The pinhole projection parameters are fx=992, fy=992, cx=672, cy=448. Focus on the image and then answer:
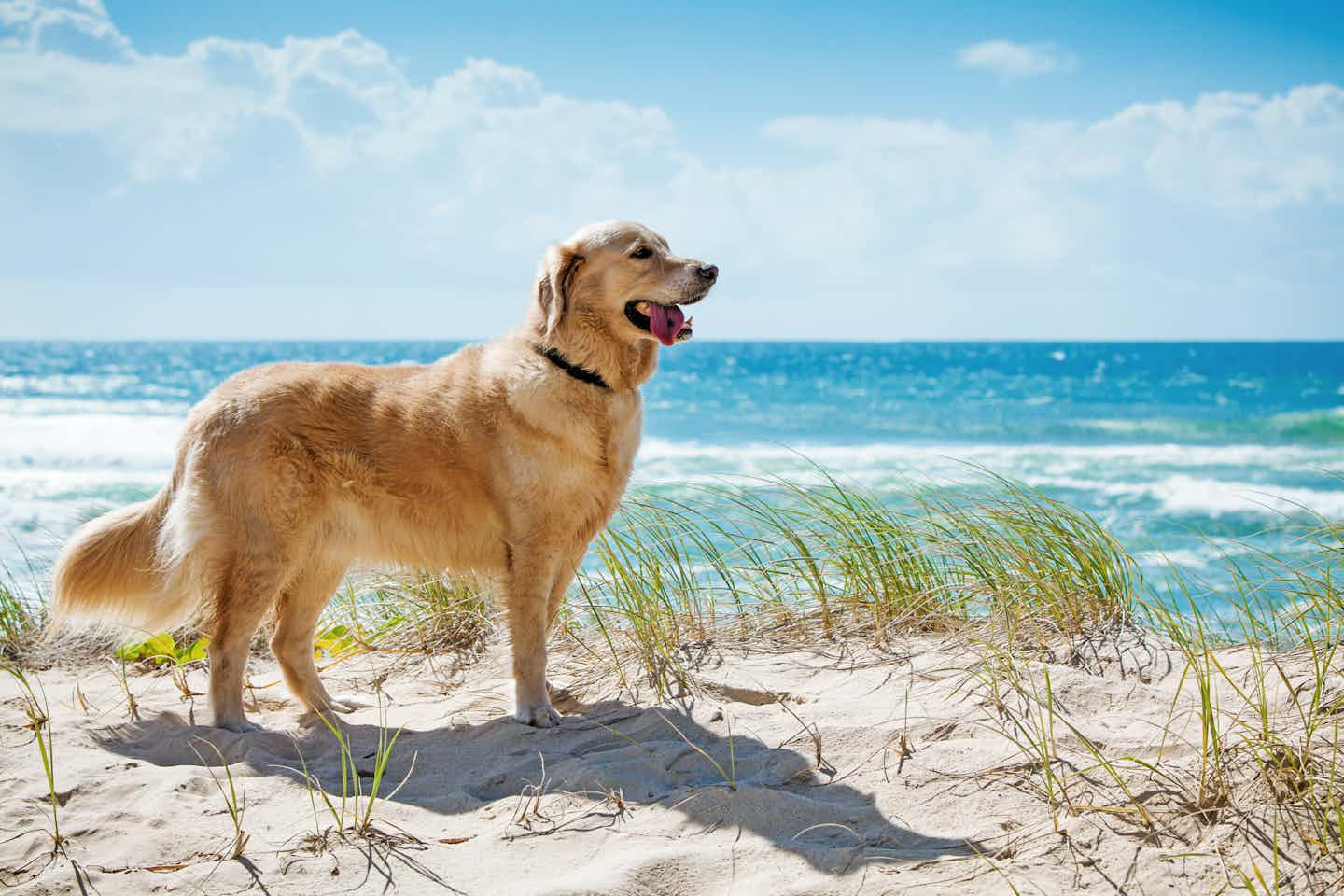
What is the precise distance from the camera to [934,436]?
25.9 meters

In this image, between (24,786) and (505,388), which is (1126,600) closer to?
(505,388)

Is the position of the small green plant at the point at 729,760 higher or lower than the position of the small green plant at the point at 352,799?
higher

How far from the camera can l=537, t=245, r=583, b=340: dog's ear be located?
3.86 meters

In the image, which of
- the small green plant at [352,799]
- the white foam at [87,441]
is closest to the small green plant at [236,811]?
the small green plant at [352,799]

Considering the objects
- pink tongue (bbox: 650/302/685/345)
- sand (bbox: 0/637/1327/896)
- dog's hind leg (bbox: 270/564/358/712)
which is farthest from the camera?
dog's hind leg (bbox: 270/564/358/712)

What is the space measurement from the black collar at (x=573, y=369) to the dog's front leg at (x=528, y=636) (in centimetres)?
77

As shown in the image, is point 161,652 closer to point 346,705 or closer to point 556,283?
point 346,705

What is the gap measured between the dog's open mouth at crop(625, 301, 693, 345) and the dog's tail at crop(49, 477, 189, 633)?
6.22 ft

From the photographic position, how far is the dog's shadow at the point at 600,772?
2.64 m

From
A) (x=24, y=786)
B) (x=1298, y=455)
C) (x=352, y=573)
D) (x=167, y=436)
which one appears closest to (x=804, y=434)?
(x=1298, y=455)

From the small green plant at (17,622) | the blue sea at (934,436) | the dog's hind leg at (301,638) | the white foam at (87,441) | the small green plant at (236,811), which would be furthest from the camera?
the white foam at (87,441)

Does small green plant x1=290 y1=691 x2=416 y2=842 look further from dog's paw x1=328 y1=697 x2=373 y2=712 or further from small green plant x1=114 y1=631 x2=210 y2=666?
small green plant x1=114 y1=631 x2=210 y2=666

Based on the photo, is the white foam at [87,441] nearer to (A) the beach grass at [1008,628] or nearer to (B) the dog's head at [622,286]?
(A) the beach grass at [1008,628]

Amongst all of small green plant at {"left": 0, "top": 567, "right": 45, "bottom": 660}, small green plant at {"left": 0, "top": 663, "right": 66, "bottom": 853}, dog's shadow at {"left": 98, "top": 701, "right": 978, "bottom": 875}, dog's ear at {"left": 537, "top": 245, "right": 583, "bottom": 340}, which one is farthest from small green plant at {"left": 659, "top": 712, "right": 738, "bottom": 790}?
small green plant at {"left": 0, "top": 567, "right": 45, "bottom": 660}
